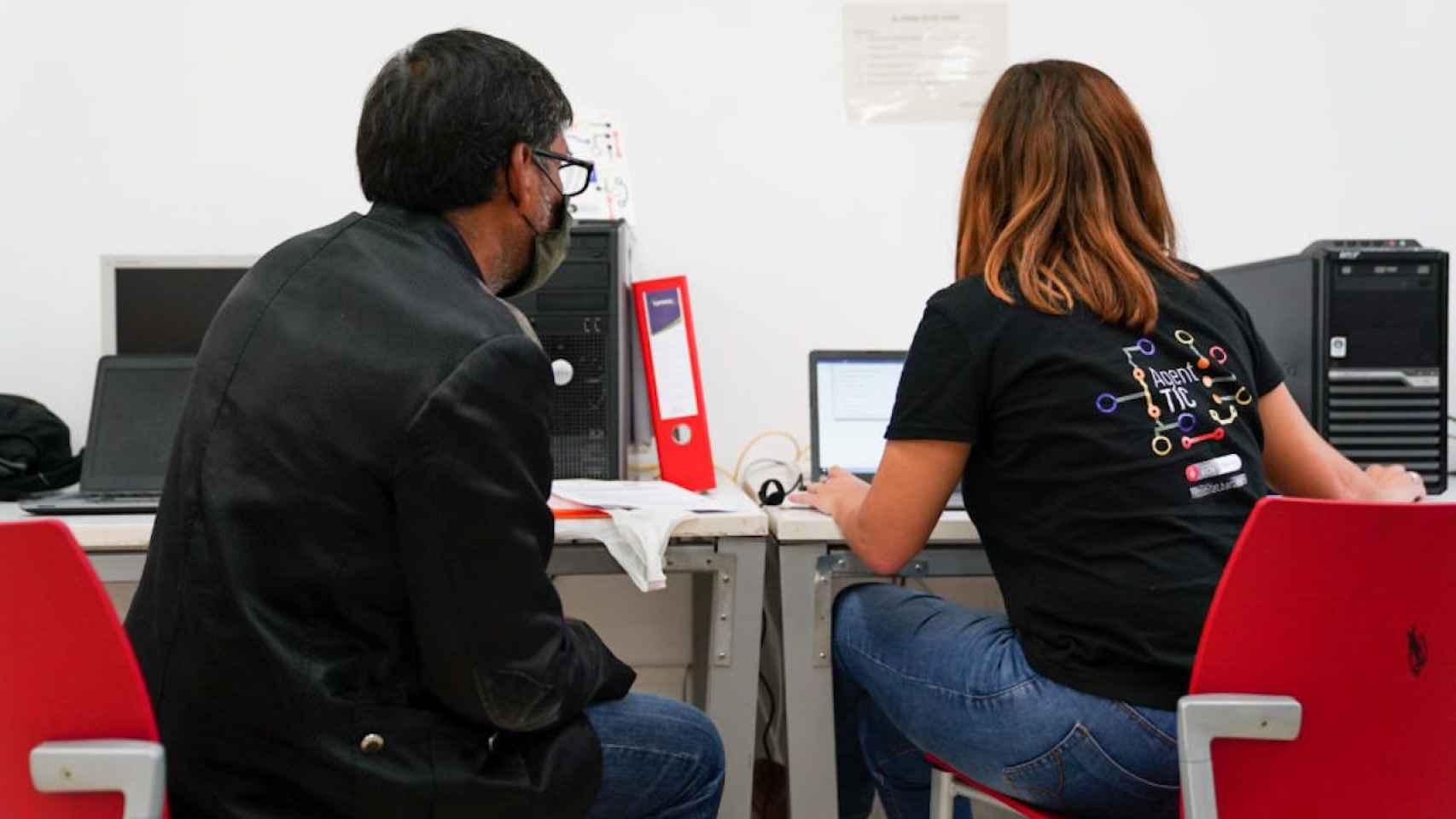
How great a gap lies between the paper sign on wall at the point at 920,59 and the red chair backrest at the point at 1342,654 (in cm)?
150

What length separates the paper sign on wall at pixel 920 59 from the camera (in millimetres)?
2271

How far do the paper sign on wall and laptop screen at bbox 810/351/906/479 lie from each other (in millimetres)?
530

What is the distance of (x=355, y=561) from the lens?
0.95 metres

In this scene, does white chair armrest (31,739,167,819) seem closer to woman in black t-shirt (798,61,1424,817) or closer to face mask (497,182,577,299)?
face mask (497,182,577,299)

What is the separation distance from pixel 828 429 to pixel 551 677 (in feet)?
3.67

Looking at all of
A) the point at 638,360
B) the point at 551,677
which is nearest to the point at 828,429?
the point at 638,360

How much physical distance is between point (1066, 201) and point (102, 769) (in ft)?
3.56

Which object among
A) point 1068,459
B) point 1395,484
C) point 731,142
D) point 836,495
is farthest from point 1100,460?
point 731,142

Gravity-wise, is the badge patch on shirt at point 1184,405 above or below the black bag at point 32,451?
above

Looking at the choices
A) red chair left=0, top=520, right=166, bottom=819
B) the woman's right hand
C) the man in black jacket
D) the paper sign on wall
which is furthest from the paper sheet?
red chair left=0, top=520, right=166, bottom=819

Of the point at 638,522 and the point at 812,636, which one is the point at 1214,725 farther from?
the point at 638,522

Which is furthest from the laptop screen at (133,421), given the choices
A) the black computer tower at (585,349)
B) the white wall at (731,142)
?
the black computer tower at (585,349)

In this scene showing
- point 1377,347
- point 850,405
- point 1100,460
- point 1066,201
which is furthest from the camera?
point 850,405

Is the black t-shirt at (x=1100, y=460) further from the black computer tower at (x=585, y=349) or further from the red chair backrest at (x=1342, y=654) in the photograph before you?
the black computer tower at (x=585, y=349)
